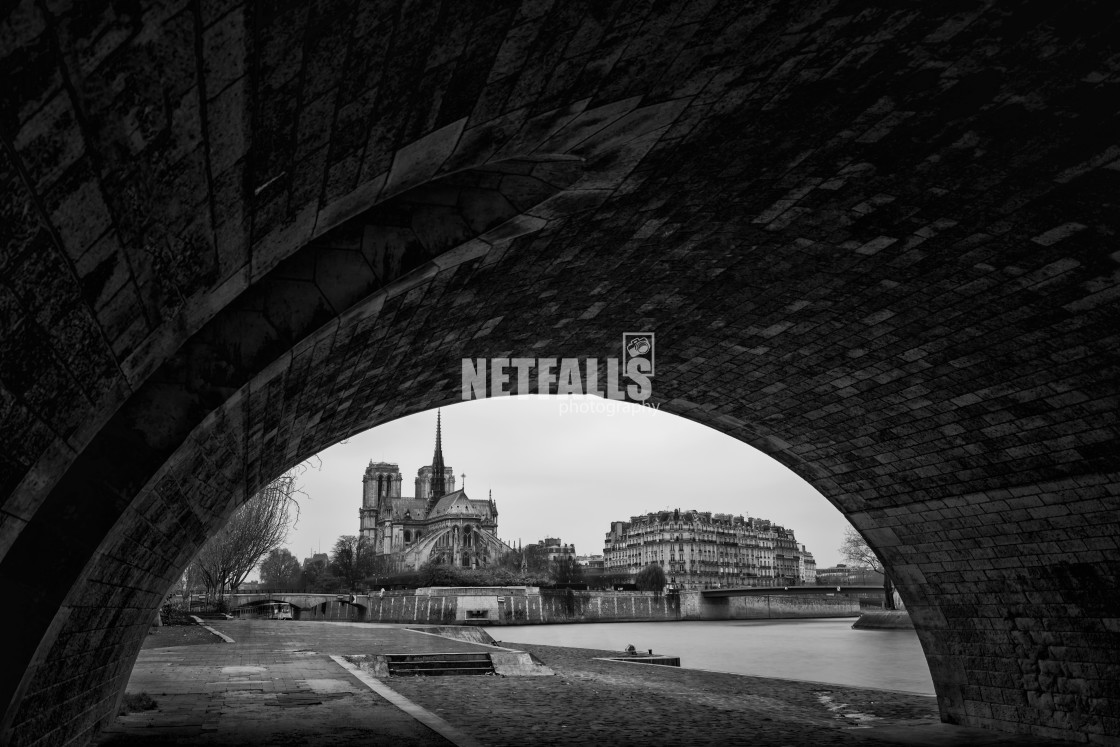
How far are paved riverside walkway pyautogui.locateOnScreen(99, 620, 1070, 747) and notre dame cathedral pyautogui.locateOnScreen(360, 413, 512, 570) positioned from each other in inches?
3947

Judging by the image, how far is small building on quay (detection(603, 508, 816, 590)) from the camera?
142 metres

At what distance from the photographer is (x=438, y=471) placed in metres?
162

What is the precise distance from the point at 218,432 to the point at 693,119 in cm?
420

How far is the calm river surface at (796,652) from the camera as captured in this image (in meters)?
28.7

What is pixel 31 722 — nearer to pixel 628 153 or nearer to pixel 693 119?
pixel 628 153

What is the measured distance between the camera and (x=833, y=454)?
1307 centimetres

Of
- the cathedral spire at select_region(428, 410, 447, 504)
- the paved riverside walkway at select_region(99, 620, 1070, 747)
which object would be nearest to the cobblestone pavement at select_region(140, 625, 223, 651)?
Result: the paved riverside walkway at select_region(99, 620, 1070, 747)

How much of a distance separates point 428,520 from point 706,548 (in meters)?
48.2

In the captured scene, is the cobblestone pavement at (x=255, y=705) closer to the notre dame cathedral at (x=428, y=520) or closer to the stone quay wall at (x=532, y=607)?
the stone quay wall at (x=532, y=607)

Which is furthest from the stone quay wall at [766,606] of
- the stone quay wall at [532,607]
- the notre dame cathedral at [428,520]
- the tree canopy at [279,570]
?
the tree canopy at [279,570]

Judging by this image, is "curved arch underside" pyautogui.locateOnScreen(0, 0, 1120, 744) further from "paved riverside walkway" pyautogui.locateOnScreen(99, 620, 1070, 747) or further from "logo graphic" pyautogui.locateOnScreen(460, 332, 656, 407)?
"paved riverside walkway" pyautogui.locateOnScreen(99, 620, 1070, 747)

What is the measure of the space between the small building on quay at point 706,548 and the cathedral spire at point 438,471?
34.6 metres

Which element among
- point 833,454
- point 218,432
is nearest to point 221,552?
point 833,454

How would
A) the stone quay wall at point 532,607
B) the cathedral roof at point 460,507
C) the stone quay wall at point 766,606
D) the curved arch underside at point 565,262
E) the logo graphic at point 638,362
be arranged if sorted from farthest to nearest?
the cathedral roof at point 460,507 → the stone quay wall at point 766,606 → the stone quay wall at point 532,607 → the logo graphic at point 638,362 → the curved arch underside at point 565,262
